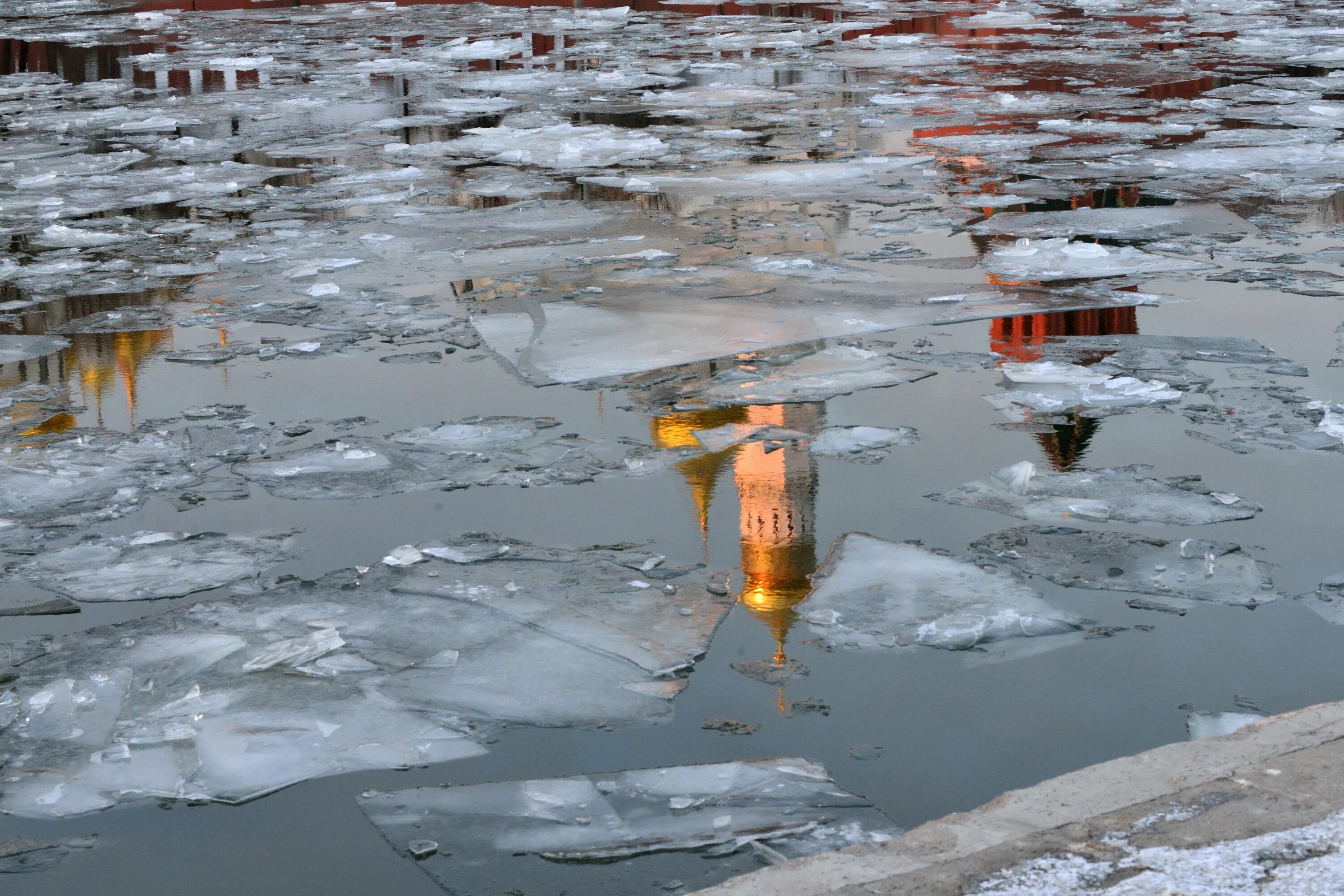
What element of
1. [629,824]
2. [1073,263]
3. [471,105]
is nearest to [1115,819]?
[629,824]

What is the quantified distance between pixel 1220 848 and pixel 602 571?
226 cm

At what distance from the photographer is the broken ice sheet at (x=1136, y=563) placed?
440 cm

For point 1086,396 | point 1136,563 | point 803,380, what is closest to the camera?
point 1136,563

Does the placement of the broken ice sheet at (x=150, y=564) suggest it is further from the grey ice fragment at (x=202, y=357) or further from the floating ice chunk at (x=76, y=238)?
the floating ice chunk at (x=76, y=238)

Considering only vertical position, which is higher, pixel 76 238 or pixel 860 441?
pixel 76 238

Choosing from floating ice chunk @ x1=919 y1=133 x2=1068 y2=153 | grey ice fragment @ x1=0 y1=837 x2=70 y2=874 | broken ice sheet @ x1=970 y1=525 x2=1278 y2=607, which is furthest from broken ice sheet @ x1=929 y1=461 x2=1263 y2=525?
floating ice chunk @ x1=919 y1=133 x2=1068 y2=153

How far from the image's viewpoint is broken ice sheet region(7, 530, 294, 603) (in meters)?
4.66

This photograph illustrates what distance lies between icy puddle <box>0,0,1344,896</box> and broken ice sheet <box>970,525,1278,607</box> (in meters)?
0.02

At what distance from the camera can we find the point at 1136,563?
4.59 metres

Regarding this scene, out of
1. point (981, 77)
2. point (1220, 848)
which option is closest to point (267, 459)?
point (1220, 848)

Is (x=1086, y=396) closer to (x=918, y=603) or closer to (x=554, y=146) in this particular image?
(x=918, y=603)

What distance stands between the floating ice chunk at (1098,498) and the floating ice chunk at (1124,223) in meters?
3.88

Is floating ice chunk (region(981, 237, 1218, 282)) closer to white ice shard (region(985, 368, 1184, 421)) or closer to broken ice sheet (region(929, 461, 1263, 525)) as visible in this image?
white ice shard (region(985, 368, 1184, 421))

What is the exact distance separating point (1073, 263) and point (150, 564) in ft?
17.0
